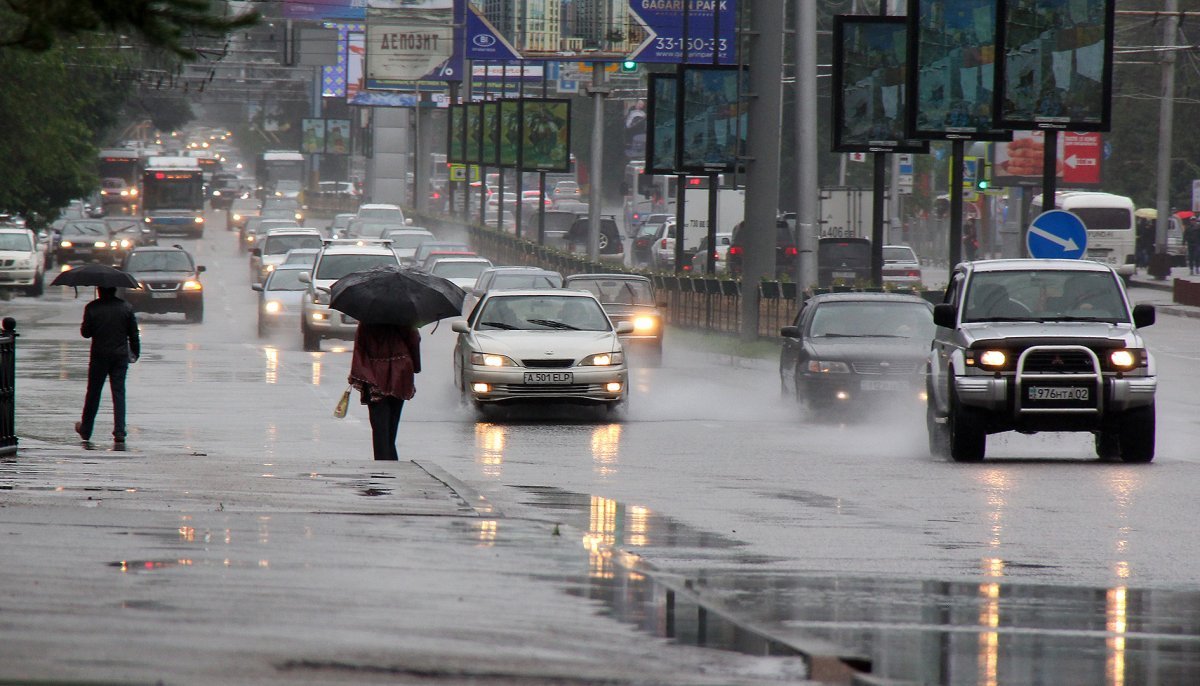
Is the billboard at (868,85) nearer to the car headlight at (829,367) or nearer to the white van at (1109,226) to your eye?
the car headlight at (829,367)

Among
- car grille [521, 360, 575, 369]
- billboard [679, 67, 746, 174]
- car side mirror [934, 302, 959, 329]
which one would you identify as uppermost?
billboard [679, 67, 746, 174]

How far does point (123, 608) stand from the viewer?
763 cm

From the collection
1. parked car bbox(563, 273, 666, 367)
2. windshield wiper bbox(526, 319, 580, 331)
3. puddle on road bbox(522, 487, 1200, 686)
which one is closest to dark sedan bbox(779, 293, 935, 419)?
windshield wiper bbox(526, 319, 580, 331)

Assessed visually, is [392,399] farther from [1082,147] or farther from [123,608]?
[1082,147]

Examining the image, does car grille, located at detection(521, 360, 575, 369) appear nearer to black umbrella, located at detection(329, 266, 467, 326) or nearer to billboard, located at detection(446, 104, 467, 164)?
black umbrella, located at detection(329, 266, 467, 326)

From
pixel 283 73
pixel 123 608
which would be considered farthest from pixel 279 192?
pixel 123 608

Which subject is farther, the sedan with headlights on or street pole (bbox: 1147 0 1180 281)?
street pole (bbox: 1147 0 1180 281)

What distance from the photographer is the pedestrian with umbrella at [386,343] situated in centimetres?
1594

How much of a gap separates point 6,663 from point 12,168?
42.9 meters

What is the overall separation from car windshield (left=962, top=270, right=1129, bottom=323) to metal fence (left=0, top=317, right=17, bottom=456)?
27.2ft

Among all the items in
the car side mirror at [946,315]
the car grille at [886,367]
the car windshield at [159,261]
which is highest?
the car side mirror at [946,315]

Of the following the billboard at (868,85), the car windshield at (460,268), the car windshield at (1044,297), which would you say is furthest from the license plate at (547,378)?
the car windshield at (460,268)

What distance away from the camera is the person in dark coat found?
15.9 m

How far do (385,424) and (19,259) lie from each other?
133 feet
